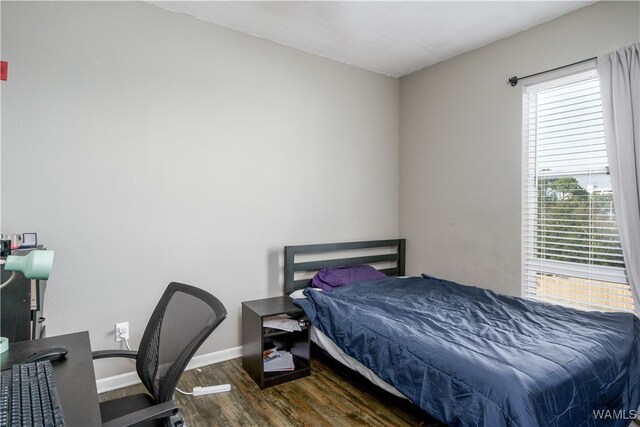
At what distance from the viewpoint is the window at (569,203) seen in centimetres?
244

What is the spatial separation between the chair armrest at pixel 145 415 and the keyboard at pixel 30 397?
15 cm

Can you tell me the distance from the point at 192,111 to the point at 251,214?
2.95ft

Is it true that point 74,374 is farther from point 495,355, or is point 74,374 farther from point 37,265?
point 495,355

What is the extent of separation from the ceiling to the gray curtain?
0.56 meters

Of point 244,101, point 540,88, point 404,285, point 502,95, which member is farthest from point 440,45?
point 404,285

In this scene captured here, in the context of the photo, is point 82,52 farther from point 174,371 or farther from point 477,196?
point 477,196

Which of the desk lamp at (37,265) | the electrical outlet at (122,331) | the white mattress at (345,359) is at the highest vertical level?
the desk lamp at (37,265)

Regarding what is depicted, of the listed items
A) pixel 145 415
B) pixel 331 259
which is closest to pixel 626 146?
pixel 331 259

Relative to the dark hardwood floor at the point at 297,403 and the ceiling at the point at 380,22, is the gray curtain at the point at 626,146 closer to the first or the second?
the ceiling at the point at 380,22

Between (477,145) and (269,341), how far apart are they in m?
2.42

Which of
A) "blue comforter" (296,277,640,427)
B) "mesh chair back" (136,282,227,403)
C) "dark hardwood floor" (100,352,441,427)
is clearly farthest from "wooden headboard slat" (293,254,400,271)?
"mesh chair back" (136,282,227,403)

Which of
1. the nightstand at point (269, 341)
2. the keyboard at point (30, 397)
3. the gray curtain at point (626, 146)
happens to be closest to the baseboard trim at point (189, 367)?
the nightstand at point (269, 341)

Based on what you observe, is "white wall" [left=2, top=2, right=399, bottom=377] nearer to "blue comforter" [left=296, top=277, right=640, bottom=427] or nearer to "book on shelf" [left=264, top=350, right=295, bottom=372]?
"book on shelf" [left=264, top=350, right=295, bottom=372]

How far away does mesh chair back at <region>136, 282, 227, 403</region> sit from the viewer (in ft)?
4.00
